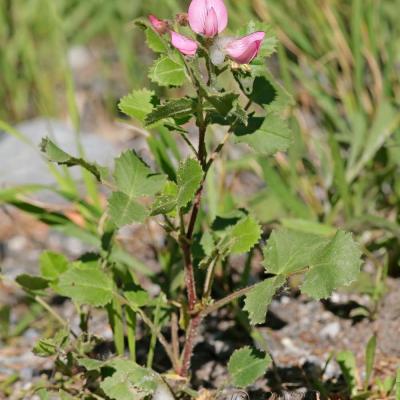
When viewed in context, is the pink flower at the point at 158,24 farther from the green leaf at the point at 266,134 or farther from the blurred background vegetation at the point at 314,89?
the blurred background vegetation at the point at 314,89

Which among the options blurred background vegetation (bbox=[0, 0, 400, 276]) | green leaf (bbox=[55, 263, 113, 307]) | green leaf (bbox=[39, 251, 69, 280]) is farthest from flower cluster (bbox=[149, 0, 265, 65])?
blurred background vegetation (bbox=[0, 0, 400, 276])

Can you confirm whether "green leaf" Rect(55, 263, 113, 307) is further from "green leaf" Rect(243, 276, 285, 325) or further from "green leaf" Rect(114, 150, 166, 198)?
"green leaf" Rect(243, 276, 285, 325)

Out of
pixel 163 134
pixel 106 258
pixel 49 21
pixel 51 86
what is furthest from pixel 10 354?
pixel 49 21

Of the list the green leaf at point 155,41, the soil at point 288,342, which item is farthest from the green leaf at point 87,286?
the green leaf at point 155,41

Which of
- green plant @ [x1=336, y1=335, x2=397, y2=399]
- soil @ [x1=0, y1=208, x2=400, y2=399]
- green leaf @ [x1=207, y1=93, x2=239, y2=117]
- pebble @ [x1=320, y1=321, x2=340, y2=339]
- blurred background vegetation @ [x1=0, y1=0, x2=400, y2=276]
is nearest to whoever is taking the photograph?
green leaf @ [x1=207, y1=93, x2=239, y2=117]

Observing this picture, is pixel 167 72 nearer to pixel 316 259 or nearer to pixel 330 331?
pixel 316 259

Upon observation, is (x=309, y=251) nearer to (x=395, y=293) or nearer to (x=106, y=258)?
(x=106, y=258)

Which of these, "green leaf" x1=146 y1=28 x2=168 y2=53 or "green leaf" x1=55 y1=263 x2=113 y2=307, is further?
"green leaf" x1=55 y1=263 x2=113 y2=307
